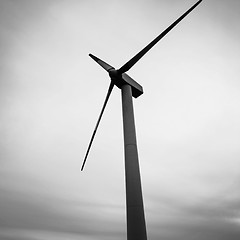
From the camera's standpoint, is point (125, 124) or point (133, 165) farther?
point (125, 124)

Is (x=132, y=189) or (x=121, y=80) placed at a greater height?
(x=121, y=80)

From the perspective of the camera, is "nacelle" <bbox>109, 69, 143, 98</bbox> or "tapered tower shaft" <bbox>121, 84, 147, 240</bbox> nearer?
"tapered tower shaft" <bbox>121, 84, 147, 240</bbox>

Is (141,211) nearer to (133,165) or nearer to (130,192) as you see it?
(130,192)

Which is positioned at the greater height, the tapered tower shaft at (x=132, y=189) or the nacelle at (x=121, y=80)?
the nacelle at (x=121, y=80)

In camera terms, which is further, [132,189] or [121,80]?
[121,80]

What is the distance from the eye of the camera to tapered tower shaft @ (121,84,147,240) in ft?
36.3

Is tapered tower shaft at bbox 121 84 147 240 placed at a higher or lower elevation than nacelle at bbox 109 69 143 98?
lower

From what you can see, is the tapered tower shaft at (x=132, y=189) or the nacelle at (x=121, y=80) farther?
the nacelle at (x=121, y=80)

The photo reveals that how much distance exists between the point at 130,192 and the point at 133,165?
5.49 feet

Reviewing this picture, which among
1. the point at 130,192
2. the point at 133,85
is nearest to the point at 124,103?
the point at 133,85

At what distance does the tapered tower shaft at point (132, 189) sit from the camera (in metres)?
11.1

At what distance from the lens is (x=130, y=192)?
11914 mm

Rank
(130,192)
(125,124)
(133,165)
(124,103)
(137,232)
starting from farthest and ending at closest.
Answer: (124,103) → (125,124) → (133,165) → (130,192) → (137,232)

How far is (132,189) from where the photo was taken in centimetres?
1195
